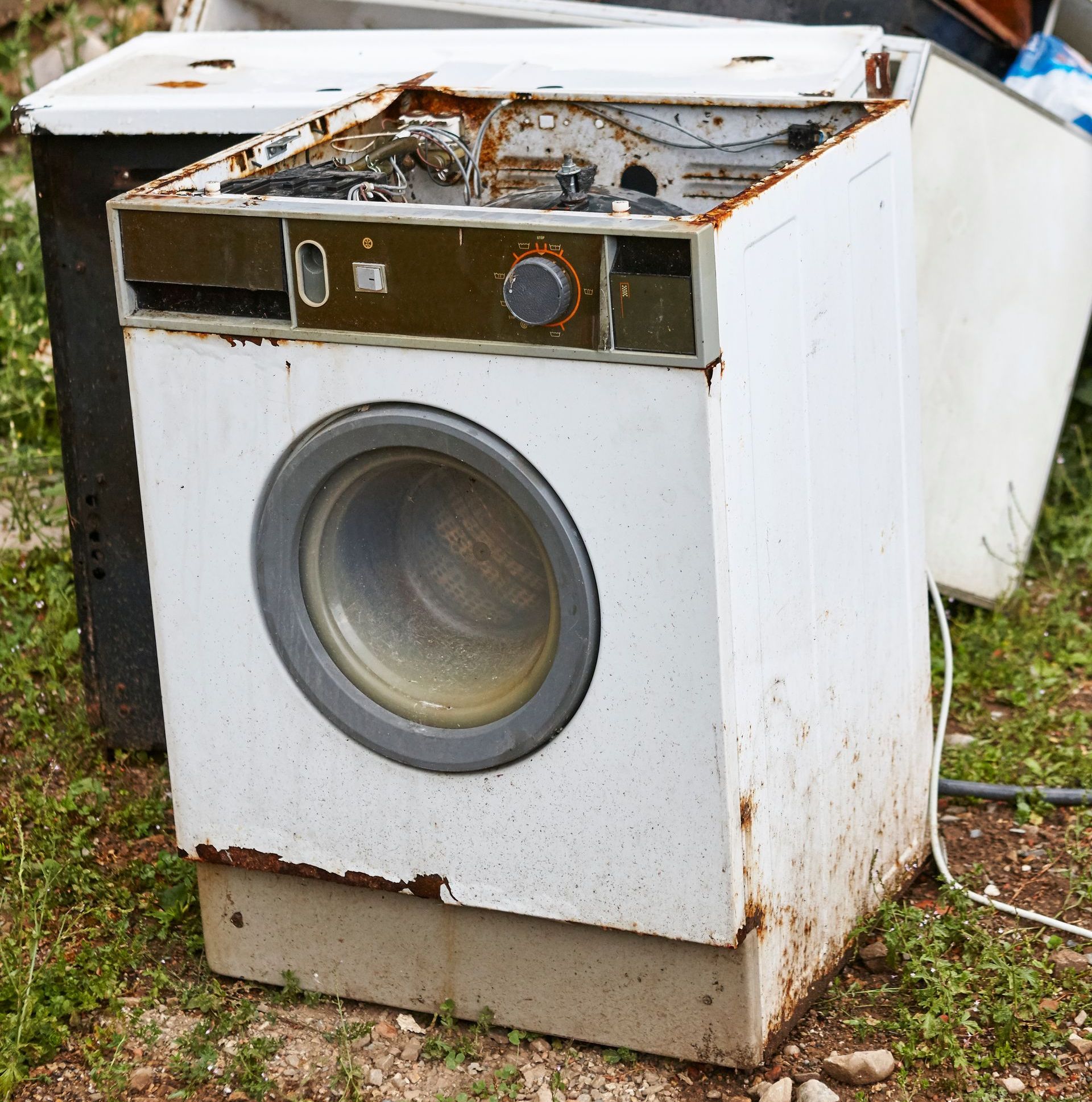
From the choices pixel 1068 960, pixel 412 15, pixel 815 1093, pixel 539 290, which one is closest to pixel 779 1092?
pixel 815 1093

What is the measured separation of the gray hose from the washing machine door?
112 cm

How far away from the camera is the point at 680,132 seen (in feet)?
7.98

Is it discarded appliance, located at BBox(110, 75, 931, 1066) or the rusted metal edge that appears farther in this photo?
the rusted metal edge

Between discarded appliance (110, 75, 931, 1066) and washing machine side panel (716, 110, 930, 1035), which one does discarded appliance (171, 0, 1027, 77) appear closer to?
discarded appliance (110, 75, 931, 1066)

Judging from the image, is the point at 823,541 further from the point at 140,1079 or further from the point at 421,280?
the point at 140,1079

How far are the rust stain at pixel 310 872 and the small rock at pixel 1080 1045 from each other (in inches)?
37.8

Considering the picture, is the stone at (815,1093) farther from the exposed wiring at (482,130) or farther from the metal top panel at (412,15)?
the metal top panel at (412,15)

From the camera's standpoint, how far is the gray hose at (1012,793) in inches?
110

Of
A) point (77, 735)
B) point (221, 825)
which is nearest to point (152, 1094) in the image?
point (221, 825)

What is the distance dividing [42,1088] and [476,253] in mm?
1427

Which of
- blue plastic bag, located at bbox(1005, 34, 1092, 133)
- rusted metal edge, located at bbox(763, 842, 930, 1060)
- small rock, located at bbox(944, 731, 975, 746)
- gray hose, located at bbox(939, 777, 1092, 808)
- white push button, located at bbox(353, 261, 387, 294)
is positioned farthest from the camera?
blue plastic bag, located at bbox(1005, 34, 1092, 133)

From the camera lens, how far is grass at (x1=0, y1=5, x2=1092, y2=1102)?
2264 millimetres

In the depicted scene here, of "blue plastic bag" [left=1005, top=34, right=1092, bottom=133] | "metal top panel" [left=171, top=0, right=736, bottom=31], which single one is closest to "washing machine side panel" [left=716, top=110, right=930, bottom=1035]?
"metal top panel" [left=171, top=0, right=736, bottom=31]

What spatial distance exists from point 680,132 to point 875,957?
1398 millimetres
